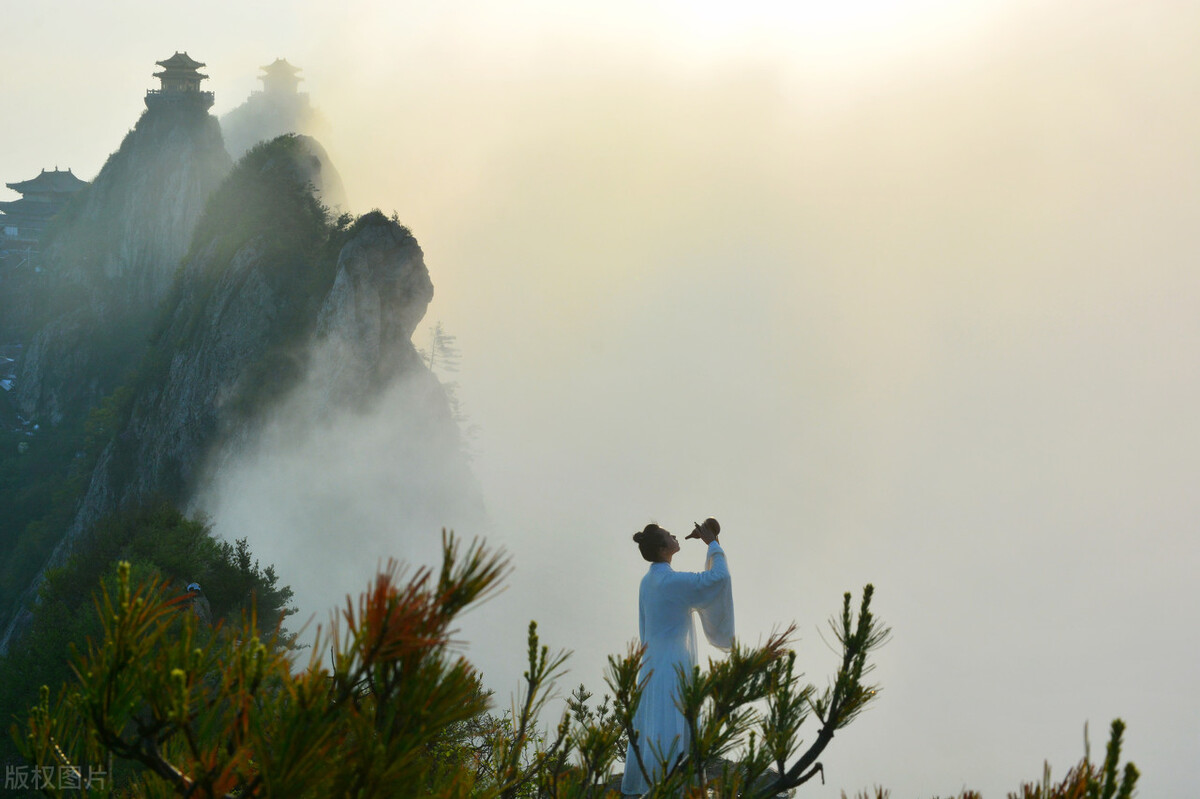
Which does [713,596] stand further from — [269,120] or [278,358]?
[269,120]

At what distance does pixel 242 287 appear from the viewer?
41.4 metres

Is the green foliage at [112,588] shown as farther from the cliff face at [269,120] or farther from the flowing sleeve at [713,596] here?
the cliff face at [269,120]

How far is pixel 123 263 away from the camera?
68188 millimetres

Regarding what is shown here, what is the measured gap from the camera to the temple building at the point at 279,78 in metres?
87.8

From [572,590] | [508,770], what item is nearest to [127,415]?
[572,590]

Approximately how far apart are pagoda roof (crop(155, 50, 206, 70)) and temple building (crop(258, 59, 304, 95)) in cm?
2078

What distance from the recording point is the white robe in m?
4.77

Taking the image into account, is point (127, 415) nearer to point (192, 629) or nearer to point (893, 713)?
point (192, 629)

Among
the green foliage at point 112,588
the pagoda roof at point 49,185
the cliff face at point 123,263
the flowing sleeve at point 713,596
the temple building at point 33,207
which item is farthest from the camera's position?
the pagoda roof at point 49,185

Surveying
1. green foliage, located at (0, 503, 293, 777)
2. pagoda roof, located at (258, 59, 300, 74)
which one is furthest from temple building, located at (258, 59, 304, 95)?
green foliage, located at (0, 503, 293, 777)

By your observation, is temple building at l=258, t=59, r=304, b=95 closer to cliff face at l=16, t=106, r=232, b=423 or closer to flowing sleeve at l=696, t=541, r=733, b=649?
cliff face at l=16, t=106, r=232, b=423

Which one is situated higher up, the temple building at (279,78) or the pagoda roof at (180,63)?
the temple building at (279,78)

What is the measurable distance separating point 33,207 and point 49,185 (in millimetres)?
2782

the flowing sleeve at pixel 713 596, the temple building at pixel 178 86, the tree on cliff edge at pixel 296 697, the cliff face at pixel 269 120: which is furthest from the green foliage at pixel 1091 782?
the cliff face at pixel 269 120
